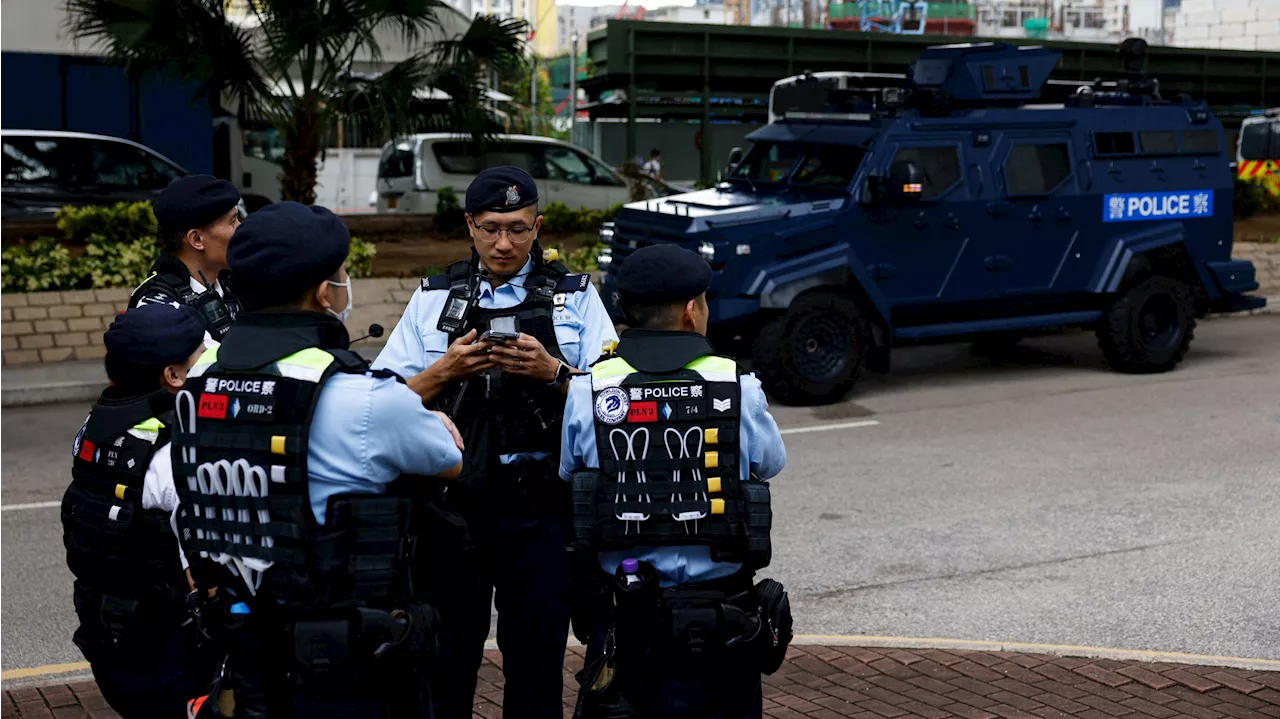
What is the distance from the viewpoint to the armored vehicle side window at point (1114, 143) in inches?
484

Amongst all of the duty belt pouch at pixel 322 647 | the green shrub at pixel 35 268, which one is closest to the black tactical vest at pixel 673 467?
the duty belt pouch at pixel 322 647

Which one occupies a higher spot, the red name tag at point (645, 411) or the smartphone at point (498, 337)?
the smartphone at point (498, 337)

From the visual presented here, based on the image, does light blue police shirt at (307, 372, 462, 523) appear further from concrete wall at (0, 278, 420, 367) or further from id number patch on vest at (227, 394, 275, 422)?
concrete wall at (0, 278, 420, 367)

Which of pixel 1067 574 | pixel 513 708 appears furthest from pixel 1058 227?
pixel 513 708

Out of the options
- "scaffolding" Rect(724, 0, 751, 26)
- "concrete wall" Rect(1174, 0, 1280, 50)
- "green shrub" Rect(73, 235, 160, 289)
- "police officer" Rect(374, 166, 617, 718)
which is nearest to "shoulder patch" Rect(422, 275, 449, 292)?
"police officer" Rect(374, 166, 617, 718)

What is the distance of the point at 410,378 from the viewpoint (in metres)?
4.27

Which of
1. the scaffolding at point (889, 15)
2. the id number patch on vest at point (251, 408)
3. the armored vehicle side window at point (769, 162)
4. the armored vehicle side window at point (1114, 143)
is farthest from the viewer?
the scaffolding at point (889, 15)

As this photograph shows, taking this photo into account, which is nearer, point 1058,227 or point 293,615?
point 293,615

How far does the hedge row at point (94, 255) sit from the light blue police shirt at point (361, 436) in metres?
10.8

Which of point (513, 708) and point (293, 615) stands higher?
point (293, 615)

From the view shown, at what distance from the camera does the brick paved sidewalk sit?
5055 millimetres

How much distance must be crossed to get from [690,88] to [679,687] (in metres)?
20.8

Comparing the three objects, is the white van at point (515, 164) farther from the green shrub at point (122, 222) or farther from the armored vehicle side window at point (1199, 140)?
the armored vehicle side window at point (1199, 140)

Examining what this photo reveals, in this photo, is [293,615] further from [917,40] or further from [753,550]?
[917,40]
